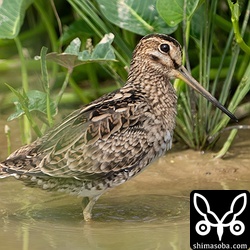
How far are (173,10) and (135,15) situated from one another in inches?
16.7

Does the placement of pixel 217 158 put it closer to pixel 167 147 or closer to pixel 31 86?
pixel 167 147

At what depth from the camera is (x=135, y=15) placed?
300 inches

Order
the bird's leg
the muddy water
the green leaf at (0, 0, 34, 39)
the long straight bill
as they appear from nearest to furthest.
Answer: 1. the muddy water
2. the bird's leg
3. the long straight bill
4. the green leaf at (0, 0, 34, 39)

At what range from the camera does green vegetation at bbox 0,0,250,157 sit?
7.21 metres

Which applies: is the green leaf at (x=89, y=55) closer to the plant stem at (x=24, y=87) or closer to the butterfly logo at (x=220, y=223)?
the plant stem at (x=24, y=87)

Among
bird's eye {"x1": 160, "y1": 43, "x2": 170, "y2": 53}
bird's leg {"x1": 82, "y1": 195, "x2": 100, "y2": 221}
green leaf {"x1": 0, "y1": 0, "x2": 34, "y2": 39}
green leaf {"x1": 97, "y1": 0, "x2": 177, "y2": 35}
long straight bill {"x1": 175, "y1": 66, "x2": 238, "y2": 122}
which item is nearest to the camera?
bird's leg {"x1": 82, "y1": 195, "x2": 100, "y2": 221}

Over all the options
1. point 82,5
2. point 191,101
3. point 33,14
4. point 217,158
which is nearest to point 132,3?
point 82,5

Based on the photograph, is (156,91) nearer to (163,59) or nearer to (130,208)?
(163,59)

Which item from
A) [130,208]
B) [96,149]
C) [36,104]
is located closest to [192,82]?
[96,149]

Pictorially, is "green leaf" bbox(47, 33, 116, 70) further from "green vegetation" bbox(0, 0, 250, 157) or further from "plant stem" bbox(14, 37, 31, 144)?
"plant stem" bbox(14, 37, 31, 144)

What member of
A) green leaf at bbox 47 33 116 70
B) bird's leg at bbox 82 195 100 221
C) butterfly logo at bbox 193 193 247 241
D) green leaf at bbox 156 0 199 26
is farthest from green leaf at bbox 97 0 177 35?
butterfly logo at bbox 193 193 247 241

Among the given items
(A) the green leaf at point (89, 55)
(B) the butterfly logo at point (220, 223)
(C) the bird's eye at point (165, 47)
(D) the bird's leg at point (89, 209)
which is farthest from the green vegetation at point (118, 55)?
(B) the butterfly logo at point (220, 223)

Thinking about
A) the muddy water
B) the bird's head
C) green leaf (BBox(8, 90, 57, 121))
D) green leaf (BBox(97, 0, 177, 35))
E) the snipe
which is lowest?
the muddy water

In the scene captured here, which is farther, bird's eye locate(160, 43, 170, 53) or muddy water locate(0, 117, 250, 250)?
bird's eye locate(160, 43, 170, 53)
